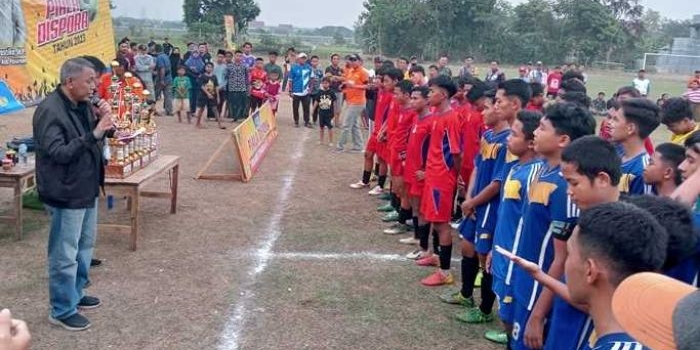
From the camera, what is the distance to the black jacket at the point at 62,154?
4.60 metres

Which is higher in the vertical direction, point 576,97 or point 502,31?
point 502,31

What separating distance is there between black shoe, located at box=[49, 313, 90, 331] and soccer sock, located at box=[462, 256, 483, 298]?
3.09m

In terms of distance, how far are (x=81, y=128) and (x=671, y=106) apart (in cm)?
464

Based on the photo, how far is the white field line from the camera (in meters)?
4.88

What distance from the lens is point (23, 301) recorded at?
209 inches

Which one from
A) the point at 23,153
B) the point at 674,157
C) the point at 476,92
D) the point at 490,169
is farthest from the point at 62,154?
the point at 476,92

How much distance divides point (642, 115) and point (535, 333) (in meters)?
1.66

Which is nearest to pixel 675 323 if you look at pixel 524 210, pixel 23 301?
pixel 524 210

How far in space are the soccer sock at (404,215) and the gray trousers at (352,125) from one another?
5067mm

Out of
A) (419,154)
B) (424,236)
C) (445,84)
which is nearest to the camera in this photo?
(445,84)

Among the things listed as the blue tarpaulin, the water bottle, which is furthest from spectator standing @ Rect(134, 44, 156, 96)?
the water bottle

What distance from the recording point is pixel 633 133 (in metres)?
4.05

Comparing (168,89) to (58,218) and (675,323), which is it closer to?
(58,218)

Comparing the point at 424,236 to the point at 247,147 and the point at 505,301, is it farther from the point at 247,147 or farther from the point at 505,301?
the point at 247,147
